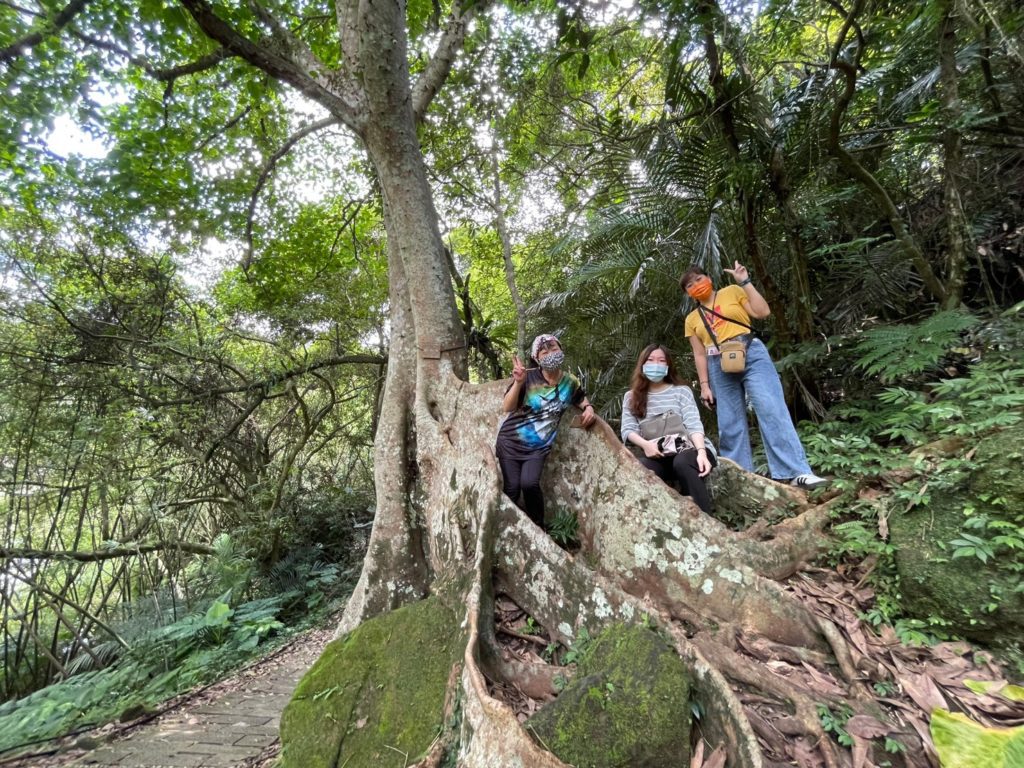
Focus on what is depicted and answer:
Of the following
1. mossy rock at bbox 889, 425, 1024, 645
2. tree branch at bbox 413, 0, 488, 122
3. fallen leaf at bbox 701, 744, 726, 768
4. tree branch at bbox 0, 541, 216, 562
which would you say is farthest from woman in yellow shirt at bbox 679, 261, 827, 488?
tree branch at bbox 0, 541, 216, 562

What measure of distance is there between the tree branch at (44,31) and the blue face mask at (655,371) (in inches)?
201

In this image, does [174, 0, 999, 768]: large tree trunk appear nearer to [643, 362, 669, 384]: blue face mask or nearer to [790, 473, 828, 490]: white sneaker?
[790, 473, 828, 490]: white sneaker

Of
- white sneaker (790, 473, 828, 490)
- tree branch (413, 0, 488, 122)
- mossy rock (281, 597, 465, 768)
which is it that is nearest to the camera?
mossy rock (281, 597, 465, 768)

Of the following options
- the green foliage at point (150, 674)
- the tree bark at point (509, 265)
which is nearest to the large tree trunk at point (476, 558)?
the tree bark at point (509, 265)

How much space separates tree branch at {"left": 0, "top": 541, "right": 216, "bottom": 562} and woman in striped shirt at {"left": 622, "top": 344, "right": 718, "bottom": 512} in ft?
21.9

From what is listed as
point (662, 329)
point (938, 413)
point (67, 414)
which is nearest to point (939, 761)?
point (938, 413)

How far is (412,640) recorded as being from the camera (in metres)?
2.76

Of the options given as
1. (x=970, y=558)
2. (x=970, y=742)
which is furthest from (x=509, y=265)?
(x=970, y=742)

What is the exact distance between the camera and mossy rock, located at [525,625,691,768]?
1778mm

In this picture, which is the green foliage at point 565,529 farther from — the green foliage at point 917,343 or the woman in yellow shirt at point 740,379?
the green foliage at point 917,343

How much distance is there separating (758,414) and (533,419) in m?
1.67

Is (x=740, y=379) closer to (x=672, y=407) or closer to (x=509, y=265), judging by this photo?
(x=672, y=407)

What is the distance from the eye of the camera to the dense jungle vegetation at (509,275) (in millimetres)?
3209

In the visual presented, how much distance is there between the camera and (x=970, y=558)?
6.66ft
